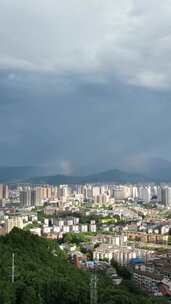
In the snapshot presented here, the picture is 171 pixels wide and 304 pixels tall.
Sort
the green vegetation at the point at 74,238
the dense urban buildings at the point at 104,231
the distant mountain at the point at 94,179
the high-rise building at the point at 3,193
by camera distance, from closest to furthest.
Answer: the dense urban buildings at the point at 104,231 < the green vegetation at the point at 74,238 < the high-rise building at the point at 3,193 < the distant mountain at the point at 94,179

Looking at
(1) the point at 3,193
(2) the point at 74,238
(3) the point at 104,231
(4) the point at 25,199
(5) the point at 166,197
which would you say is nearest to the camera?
(2) the point at 74,238

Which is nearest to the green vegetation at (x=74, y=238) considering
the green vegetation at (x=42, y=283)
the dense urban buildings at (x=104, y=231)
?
the dense urban buildings at (x=104, y=231)

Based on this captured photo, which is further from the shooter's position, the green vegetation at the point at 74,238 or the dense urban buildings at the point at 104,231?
the green vegetation at the point at 74,238

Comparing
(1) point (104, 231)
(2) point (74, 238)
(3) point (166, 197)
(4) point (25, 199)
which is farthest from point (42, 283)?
(3) point (166, 197)

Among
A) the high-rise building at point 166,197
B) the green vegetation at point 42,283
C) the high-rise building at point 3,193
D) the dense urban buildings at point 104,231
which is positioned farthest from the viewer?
the high-rise building at point 166,197

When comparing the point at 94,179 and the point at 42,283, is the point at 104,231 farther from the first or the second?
the point at 94,179

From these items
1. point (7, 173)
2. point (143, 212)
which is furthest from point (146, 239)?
point (7, 173)

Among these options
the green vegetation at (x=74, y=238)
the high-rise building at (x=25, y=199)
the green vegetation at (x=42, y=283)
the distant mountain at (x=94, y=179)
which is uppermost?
the distant mountain at (x=94, y=179)

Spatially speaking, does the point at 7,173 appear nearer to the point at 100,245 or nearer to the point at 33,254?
the point at 100,245

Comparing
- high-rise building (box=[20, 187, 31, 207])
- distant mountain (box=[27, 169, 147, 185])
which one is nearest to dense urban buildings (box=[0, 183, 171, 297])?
high-rise building (box=[20, 187, 31, 207])

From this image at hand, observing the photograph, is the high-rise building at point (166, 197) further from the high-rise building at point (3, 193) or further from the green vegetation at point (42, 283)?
the green vegetation at point (42, 283)
